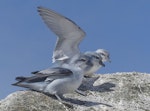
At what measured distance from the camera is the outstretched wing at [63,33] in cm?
1594

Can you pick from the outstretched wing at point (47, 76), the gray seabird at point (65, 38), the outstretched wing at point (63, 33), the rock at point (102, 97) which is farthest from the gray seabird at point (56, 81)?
the outstretched wing at point (63, 33)

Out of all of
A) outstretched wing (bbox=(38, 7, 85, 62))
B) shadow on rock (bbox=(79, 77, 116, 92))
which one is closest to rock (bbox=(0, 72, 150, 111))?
shadow on rock (bbox=(79, 77, 116, 92))

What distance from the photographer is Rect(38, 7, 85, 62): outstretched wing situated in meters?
15.9

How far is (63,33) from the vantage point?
1625 cm

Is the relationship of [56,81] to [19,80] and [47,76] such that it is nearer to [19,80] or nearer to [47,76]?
[47,76]

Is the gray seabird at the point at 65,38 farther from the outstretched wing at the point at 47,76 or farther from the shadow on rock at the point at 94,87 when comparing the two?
the outstretched wing at the point at 47,76

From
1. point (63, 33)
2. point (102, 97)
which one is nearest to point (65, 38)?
point (63, 33)

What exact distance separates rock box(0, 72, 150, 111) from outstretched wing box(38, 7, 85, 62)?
3.40 feet

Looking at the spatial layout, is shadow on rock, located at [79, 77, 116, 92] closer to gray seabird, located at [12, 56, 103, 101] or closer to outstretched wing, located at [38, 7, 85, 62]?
outstretched wing, located at [38, 7, 85, 62]

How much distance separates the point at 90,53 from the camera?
16031 mm

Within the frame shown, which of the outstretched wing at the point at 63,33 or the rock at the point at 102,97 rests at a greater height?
the outstretched wing at the point at 63,33

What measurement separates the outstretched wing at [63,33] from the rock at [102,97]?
1035 millimetres

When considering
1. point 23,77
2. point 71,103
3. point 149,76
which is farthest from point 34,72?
point 149,76

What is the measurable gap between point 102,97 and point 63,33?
1.99 m
